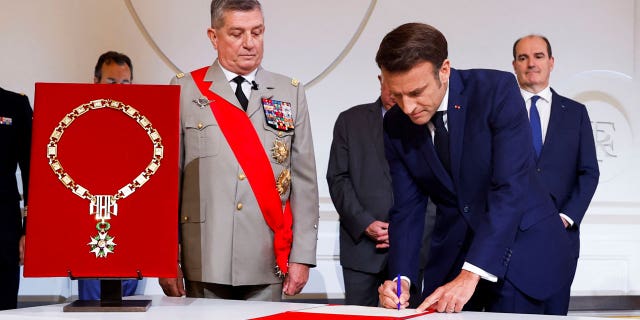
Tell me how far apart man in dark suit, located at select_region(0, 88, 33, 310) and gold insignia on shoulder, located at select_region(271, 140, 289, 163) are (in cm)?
88

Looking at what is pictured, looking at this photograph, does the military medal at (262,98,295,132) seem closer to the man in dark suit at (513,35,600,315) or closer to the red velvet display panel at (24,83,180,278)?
the red velvet display panel at (24,83,180,278)

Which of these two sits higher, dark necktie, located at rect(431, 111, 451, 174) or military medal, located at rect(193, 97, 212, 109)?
military medal, located at rect(193, 97, 212, 109)

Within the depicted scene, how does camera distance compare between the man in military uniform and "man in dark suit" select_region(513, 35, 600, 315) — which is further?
"man in dark suit" select_region(513, 35, 600, 315)

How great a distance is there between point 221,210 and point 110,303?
→ 1.73 feet

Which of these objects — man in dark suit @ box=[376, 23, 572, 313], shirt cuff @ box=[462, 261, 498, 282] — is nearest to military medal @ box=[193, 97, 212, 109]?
man in dark suit @ box=[376, 23, 572, 313]

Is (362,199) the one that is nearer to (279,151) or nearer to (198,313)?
(279,151)

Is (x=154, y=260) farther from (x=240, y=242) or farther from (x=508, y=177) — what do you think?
(x=508, y=177)

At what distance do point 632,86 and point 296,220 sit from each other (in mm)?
2804

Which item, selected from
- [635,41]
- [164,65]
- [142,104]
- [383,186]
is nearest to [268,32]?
[164,65]

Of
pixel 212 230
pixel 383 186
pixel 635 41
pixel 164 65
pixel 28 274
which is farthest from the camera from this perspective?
pixel 635 41

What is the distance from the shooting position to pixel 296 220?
2471 mm

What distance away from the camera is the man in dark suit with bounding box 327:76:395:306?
312 cm

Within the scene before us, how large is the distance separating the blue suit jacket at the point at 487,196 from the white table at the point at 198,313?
7.7 inches

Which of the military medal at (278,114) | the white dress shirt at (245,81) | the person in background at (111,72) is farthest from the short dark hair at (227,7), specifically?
the person in background at (111,72)
